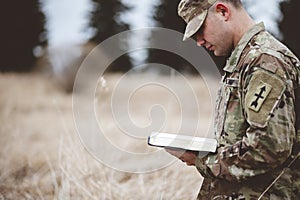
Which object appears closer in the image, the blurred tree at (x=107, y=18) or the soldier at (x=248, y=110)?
the soldier at (x=248, y=110)

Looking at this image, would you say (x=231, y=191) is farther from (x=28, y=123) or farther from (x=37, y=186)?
(x=28, y=123)

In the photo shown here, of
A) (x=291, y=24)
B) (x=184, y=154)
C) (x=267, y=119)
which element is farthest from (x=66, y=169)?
(x=291, y=24)

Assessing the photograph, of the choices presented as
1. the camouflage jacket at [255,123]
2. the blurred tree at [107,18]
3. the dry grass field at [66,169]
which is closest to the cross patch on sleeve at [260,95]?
the camouflage jacket at [255,123]

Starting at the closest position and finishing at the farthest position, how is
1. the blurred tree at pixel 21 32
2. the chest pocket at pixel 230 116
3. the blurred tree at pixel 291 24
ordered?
the chest pocket at pixel 230 116
the blurred tree at pixel 291 24
the blurred tree at pixel 21 32

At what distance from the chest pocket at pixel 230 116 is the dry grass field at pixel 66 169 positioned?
1736 mm

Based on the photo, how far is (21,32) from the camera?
10203mm

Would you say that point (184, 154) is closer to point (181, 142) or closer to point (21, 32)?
point (181, 142)

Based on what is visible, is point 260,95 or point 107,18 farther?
point 107,18

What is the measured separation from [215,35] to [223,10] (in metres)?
0.08

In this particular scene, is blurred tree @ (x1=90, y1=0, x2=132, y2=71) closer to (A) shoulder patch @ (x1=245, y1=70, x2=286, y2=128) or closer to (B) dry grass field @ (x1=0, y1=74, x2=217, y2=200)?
(B) dry grass field @ (x1=0, y1=74, x2=217, y2=200)

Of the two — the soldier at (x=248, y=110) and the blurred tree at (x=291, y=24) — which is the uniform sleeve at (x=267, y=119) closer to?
the soldier at (x=248, y=110)

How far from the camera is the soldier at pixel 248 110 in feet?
4.86

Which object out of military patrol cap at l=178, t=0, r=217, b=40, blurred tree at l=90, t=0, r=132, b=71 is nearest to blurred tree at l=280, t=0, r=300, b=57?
blurred tree at l=90, t=0, r=132, b=71

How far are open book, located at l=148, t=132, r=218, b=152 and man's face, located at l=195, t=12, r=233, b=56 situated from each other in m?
0.28
